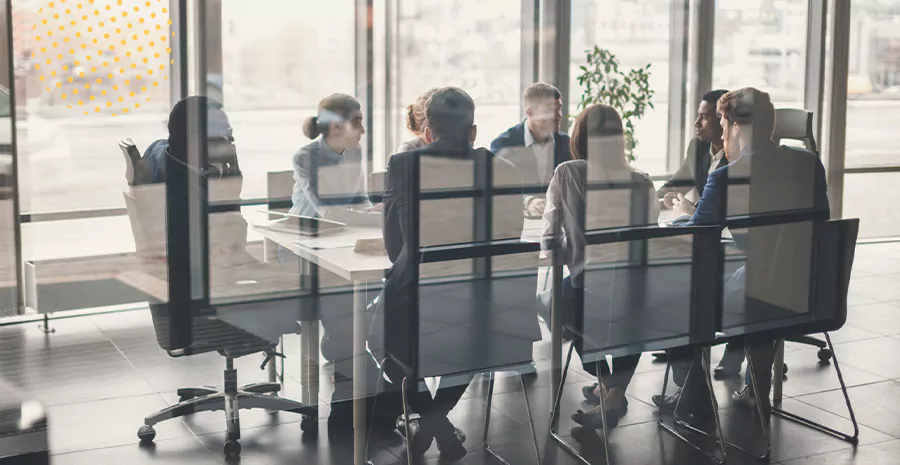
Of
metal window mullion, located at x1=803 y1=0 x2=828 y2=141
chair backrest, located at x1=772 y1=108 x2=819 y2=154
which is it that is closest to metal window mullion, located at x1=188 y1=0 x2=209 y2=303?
chair backrest, located at x1=772 y1=108 x2=819 y2=154

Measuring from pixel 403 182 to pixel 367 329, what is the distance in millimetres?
542

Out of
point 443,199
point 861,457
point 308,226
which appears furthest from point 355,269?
point 861,457

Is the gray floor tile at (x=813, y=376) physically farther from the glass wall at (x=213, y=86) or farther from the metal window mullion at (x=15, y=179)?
the metal window mullion at (x=15, y=179)

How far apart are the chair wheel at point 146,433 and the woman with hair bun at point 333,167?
920 mm

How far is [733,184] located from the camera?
364cm

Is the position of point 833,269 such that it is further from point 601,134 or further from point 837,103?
point 837,103

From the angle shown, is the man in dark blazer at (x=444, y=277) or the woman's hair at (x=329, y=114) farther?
the woman's hair at (x=329, y=114)

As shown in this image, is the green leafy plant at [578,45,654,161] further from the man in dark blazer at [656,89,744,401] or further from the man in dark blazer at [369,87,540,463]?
the man in dark blazer at [369,87,540,463]

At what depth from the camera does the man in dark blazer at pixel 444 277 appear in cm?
302

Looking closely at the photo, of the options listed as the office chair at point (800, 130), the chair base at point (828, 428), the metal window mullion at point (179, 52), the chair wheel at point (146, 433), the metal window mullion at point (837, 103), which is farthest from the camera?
the metal window mullion at point (837, 103)

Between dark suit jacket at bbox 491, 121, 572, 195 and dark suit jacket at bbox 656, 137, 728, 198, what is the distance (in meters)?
0.44

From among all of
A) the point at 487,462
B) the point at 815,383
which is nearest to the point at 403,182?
the point at 487,462

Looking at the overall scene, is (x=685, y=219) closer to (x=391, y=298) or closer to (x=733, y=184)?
(x=733, y=184)

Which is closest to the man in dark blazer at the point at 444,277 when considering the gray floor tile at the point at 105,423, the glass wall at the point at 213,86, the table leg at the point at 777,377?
the glass wall at the point at 213,86
